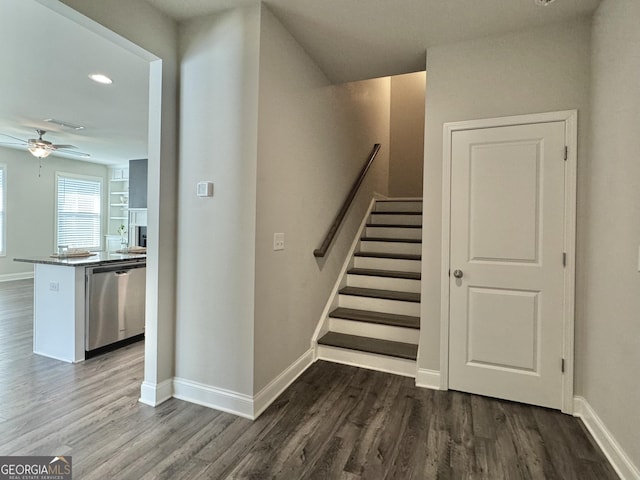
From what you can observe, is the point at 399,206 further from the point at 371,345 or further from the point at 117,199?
the point at 117,199

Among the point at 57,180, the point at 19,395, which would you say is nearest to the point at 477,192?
the point at 19,395

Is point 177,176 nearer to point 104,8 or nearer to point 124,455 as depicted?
point 104,8

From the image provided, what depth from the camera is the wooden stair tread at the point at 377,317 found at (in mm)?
3035

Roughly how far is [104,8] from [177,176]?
1007 mm

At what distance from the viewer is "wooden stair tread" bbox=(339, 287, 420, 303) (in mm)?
3246

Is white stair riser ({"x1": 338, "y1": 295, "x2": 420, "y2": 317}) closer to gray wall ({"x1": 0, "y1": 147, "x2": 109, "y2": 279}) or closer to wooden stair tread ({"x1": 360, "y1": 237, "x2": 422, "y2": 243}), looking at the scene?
wooden stair tread ({"x1": 360, "y1": 237, "x2": 422, "y2": 243})

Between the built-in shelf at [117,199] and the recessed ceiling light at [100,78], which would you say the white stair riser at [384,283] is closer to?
the recessed ceiling light at [100,78]

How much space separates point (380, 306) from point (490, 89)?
2.09 metres

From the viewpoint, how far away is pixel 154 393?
2285 millimetres

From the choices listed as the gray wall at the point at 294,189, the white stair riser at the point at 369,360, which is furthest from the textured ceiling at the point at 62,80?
the white stair riser at the point at 369,360

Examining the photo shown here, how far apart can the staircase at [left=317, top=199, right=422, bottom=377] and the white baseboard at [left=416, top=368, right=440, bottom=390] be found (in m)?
0.13

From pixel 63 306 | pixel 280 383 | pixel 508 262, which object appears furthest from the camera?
pixel 63 306

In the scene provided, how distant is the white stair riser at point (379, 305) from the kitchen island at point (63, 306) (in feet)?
7.83

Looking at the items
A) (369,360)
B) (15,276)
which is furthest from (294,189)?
(15,276)
